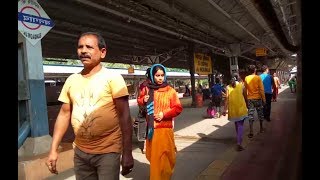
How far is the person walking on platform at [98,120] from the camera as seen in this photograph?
3.03m

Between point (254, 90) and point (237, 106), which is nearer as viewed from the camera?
point (237, 106)

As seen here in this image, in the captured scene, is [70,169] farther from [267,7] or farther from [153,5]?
[153,5]

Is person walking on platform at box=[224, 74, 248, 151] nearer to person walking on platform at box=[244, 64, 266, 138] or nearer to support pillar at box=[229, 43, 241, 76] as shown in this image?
person walking on platform at box=[244, 64, 266, 138]

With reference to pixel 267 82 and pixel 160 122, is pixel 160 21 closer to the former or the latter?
pixel 267 82

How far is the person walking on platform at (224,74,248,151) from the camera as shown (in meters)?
7.66

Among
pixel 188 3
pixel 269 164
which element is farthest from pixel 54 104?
pixel 269 164

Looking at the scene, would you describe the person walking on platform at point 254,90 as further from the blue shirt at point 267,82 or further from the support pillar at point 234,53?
the support pillar at point 234,53

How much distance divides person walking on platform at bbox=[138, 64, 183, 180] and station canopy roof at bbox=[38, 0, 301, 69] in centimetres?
344

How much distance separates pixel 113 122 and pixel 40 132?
3.55 m

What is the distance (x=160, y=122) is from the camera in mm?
4551

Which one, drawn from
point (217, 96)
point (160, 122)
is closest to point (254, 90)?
point (217, 96)

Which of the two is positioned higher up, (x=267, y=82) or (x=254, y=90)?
(x=267, y=82)

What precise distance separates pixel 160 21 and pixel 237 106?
7.08 m
